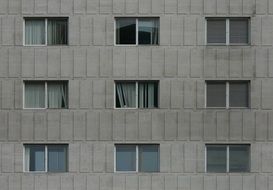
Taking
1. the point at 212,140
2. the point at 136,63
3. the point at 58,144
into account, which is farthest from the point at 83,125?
the point at 212,140

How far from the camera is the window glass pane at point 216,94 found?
89.3ft

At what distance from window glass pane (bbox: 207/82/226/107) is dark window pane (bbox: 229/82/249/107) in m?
0.25

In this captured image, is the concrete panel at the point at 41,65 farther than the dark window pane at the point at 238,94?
No

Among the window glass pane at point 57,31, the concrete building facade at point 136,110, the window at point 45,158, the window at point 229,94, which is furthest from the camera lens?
the window glass pane at point 57,31

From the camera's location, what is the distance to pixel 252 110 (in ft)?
88.4

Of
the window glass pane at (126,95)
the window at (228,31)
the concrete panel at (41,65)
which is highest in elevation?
the window at (228,31)

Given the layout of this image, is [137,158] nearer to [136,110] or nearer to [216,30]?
[136,110]

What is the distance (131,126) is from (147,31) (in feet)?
11.6

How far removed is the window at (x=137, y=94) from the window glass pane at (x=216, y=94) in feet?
6.26

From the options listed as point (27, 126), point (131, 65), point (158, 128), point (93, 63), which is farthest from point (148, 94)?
point (27, 126)

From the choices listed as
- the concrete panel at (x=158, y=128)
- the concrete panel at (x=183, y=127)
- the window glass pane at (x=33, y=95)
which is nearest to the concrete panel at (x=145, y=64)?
the concrete panel at (x=158, y=128)

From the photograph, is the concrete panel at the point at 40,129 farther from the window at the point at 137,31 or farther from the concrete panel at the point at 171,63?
the concrete panel at the point at 171,63

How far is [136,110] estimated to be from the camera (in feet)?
88.6

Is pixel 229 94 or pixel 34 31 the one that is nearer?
pixel 229 94
